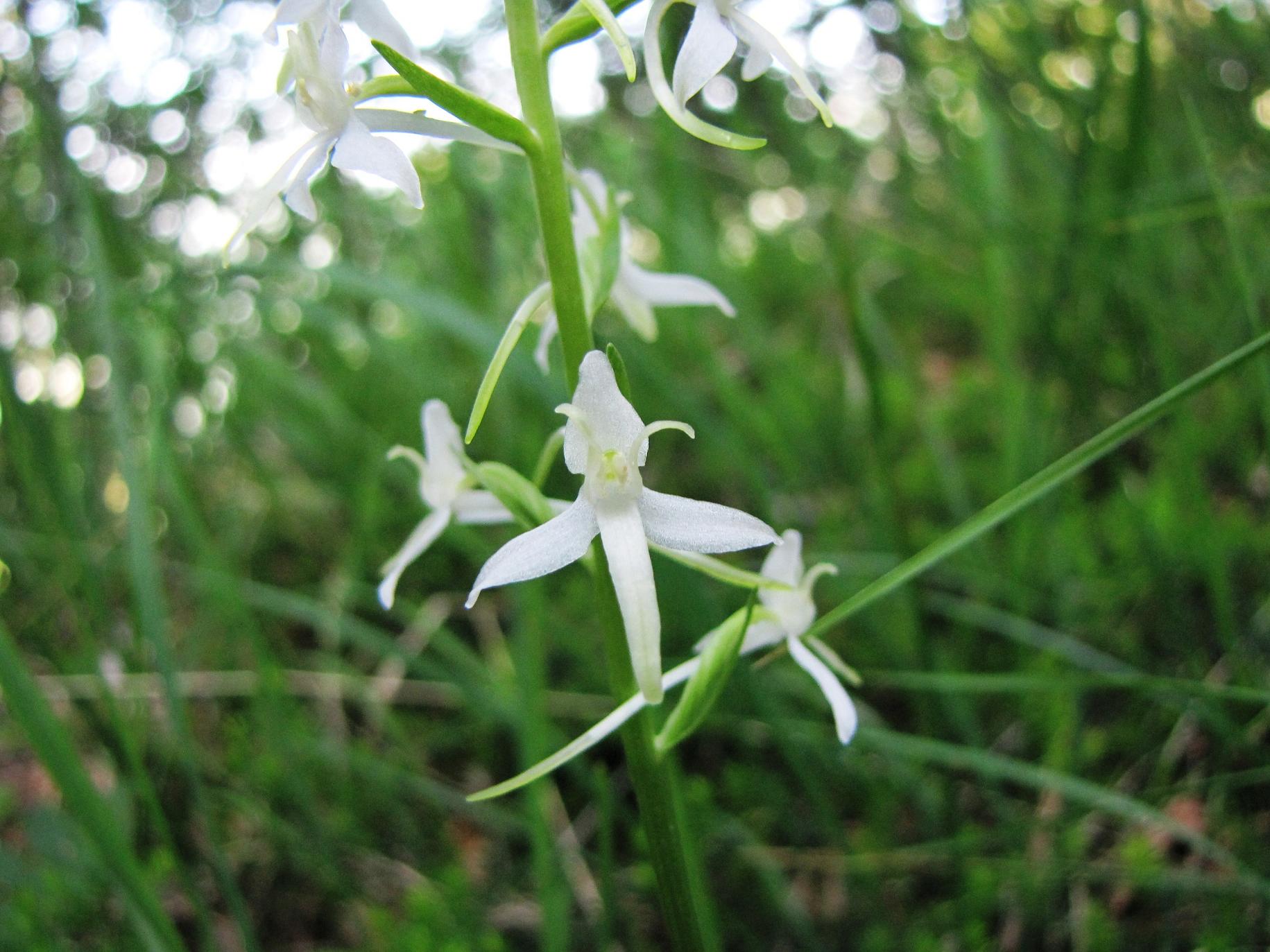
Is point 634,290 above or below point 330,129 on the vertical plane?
below

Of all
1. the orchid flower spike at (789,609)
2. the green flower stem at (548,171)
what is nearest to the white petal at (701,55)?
the green flower stem at (548,171)

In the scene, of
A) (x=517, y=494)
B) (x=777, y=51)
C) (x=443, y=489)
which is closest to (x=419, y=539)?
(x=443, y=489)

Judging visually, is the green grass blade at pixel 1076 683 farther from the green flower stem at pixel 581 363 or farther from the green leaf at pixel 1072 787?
the green flower stem at pixel 581 363

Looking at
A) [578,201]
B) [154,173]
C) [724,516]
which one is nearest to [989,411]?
[578,201]

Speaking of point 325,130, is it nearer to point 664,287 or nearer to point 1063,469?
point 664,287

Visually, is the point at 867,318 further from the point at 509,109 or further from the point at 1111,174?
the point at 509,109


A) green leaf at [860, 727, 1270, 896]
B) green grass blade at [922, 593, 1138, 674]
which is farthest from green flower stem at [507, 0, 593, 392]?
green grass blade at [922, 593, 1138, 674]
